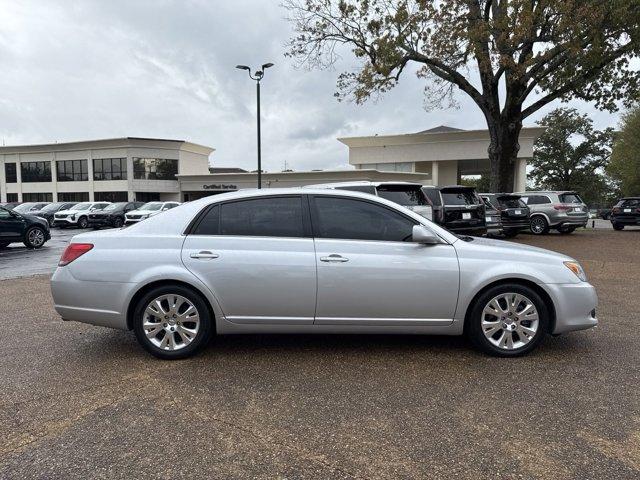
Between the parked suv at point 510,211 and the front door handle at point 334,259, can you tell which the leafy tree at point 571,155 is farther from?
the front door handle at point 334,259

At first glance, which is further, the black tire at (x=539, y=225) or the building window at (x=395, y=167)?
the building window at (x=395, y=167)

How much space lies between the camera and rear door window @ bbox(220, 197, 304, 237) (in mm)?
4309

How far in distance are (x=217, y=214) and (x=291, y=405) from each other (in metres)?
1.93

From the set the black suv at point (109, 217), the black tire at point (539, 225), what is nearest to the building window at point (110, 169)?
the black suv at point (109, 217)

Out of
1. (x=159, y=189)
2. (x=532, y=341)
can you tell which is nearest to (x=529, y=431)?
(x=532, y=341)

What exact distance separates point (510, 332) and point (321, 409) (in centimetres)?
202

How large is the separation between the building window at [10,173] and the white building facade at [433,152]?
1634 inches

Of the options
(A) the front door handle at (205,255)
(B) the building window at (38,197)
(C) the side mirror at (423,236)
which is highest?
(B) the building window at (38,197)

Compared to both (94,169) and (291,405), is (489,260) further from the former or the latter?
(94,169)

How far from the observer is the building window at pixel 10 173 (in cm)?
5547

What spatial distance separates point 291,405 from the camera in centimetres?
340

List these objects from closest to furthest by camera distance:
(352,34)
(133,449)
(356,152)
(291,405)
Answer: (133,449) < (291,405) < (352,34) < (356,152)

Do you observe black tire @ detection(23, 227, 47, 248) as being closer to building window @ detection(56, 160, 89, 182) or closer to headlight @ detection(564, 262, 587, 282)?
headlight @ detection(564, 262, 587, 282)

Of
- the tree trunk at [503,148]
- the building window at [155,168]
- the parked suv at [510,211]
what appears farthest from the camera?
the building window at [155,168]
